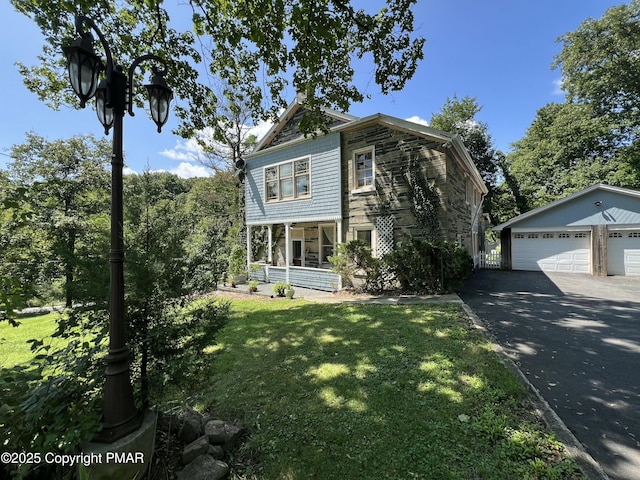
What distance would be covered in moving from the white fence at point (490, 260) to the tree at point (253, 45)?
13.6 meters

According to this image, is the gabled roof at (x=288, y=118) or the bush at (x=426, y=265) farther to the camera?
the gabled roof at (x=288, y=118)

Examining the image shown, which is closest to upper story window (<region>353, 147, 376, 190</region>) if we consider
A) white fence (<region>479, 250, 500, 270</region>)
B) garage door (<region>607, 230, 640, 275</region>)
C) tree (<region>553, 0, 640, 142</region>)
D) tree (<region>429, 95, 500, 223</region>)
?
white fence (<region>479, 250, 500, 270</region>)

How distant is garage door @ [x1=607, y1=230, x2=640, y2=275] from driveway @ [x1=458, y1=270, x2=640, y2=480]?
333cm

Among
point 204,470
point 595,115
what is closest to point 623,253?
point 595,115

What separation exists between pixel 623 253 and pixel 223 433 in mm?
17266

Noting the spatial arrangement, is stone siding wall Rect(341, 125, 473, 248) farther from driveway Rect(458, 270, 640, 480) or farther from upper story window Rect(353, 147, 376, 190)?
driveway Rect(458, 270, 640, 480)

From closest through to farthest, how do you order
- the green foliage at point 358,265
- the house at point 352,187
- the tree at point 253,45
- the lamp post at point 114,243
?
the lamp post at point 114,243, the tree at point 253,45, the house at point 352,187, the green foliage at point 358,265

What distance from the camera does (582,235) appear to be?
41.3 feet

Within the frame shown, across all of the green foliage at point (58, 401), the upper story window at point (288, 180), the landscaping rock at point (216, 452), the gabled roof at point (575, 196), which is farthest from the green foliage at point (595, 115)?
the green foliage at point (58, 401)

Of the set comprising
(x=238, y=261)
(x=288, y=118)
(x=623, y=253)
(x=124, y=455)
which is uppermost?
(x=288, y=118)

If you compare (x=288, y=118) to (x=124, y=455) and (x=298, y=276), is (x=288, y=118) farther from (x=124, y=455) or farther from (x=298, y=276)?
(x=124, y=455)

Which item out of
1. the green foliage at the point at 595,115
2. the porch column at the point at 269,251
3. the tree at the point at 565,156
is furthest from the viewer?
the tree at the point at 565,156

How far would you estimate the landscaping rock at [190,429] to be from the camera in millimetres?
2512

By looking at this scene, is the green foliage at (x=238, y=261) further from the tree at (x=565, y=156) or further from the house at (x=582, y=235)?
the tree at (x=565, y=156)
